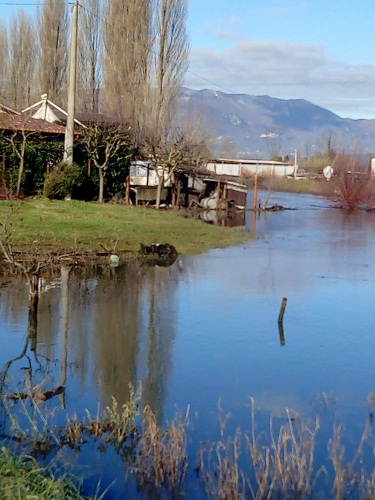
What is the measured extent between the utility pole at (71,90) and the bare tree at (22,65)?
2275 centimetres

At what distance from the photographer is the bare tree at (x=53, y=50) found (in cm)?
4678

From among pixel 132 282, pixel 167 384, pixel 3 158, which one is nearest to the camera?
pixel 167 384

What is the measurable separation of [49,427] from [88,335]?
11.8 ft

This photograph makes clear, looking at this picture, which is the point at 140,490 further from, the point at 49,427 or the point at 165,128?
the point at 165,128

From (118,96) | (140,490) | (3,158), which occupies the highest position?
(118,96)

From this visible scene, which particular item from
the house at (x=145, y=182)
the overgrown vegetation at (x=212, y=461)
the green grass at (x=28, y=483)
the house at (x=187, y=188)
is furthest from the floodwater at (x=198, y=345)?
the house at (x=187, y=188)

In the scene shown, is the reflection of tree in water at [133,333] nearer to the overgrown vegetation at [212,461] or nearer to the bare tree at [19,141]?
the overgrown vegetation at [212,461]

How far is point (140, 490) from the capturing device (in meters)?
6.59

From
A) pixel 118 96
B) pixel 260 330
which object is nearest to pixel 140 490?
pixel 260 330

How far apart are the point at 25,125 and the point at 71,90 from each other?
6.87 feet

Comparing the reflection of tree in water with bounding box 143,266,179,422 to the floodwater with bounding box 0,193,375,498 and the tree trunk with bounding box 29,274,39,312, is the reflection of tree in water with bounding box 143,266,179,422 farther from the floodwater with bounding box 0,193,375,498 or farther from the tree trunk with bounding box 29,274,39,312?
the tree trunk with bounding box 29,274,39,312

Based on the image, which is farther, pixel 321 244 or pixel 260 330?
pixel 321 244

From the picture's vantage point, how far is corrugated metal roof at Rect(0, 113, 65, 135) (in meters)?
26.8

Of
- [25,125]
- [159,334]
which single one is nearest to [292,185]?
[25,125]
